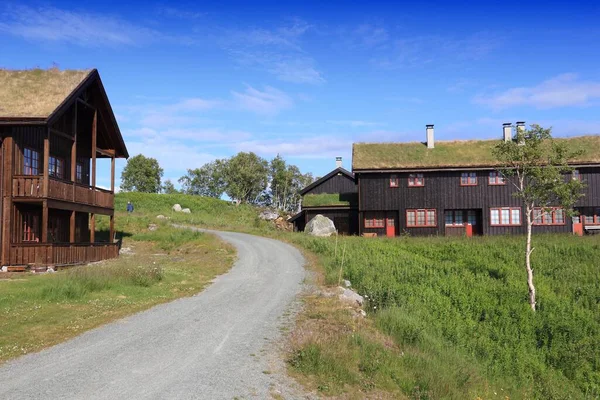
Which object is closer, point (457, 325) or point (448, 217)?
point (457, 325)

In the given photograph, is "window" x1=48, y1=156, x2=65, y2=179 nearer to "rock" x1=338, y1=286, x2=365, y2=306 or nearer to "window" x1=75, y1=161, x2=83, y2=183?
"window" x1=75, y1=161, x2=83, y2=183

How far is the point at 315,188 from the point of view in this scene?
52.1 m

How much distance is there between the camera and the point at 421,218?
40719 millimetres

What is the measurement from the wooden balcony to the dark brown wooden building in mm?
21658

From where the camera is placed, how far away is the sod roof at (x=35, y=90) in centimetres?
2236

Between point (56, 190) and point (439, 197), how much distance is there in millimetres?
29406

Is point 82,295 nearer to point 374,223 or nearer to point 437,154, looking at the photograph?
point 374,223

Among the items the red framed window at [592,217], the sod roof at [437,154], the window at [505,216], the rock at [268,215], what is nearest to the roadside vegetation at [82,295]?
the sod roof at [437,154]

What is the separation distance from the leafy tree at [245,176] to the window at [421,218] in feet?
174

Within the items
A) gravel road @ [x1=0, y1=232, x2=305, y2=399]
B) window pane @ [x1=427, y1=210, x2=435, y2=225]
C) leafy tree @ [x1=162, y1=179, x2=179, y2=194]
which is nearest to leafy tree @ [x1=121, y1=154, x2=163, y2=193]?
leafy tree @ [x1=162, y1=179, x2=179, y2=194]

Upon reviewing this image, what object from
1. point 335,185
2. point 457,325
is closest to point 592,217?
point 335,185

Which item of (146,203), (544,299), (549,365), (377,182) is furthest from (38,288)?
(146,203)

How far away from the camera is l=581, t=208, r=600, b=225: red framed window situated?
39.6 meters

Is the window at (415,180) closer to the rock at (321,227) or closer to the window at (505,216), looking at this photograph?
the window at (505,216)
